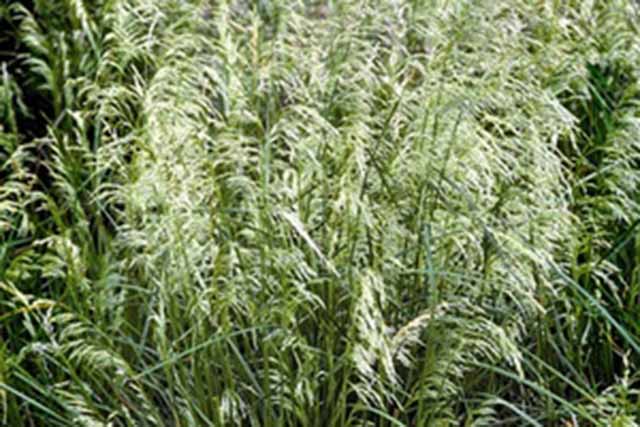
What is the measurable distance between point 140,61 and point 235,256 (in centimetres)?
152

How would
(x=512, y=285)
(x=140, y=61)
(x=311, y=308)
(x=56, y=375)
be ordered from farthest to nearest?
1. (x=140, y=61)
2. (x=56, y=375)
3. (x=311, y=308)
4. (x=512, y=285)

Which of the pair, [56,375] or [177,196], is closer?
[177,196]

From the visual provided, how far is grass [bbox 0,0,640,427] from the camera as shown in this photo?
2.58 m

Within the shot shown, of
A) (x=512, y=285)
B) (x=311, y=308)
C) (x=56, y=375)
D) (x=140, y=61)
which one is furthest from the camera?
(x=140, y=61)


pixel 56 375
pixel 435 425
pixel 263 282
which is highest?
pixel 263 282

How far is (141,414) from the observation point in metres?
2.67

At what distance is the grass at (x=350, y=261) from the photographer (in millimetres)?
2578

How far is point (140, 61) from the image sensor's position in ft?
13.1

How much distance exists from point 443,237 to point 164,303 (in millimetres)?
704

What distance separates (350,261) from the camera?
2572 millimetres

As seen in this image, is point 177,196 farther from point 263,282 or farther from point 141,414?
point 141,414

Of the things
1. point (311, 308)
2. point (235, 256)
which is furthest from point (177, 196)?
point (311, 308)

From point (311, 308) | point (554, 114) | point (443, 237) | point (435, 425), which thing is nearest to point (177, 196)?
point (311, 308)

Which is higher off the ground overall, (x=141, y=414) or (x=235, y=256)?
(x=235, y=256)
